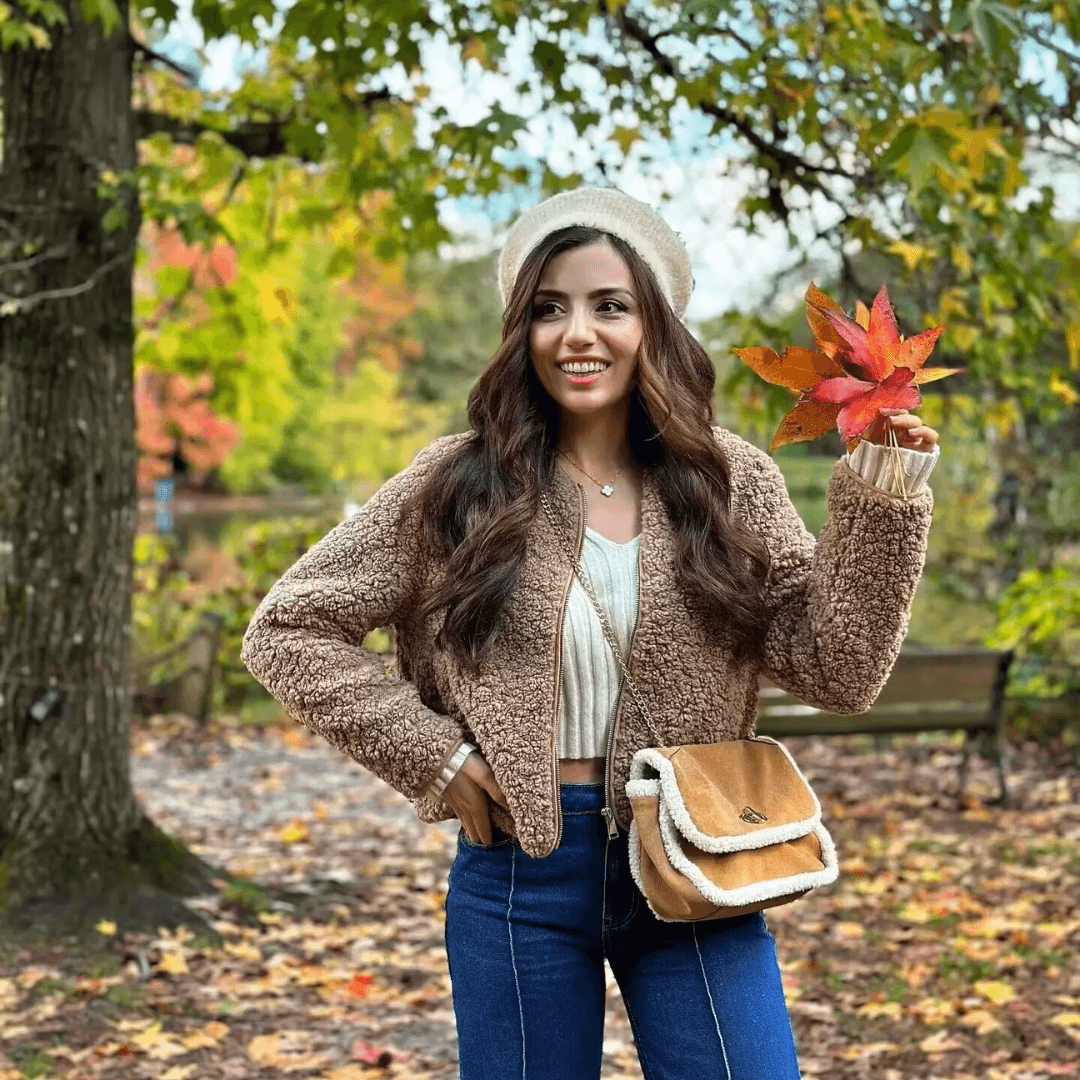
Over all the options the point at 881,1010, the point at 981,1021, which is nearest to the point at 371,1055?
the point at 881,1010

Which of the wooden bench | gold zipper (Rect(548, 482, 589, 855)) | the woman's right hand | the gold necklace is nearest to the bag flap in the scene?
gold zipper (Rect(548, 482, 589, 855))

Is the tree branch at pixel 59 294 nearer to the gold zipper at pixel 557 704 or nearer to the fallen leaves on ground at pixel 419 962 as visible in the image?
the fallen leaves on ground at pixel 419 962

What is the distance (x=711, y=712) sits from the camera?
7.22 feet

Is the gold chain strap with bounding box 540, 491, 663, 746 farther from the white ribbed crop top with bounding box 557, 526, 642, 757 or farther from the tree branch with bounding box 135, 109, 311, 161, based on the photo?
the tree branch with bounding box 135, 109, 311, 161

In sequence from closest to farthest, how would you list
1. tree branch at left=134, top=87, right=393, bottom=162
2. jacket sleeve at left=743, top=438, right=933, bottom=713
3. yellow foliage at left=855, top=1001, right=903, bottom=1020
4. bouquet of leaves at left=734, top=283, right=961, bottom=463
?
Result: bouquet of leaves at left=734, top=283, right=961, bottom=463, jacket sleeve at left=743, top=438, right=933, bottom=713, yellow foliage at left=855, top=1001, right=903, bottom=1020, tree branch at left=134, top=87, right=393, bottom=162

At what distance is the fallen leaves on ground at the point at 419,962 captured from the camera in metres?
4.05

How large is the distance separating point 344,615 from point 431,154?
3.58 metres

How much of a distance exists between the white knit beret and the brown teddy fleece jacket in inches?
11.2

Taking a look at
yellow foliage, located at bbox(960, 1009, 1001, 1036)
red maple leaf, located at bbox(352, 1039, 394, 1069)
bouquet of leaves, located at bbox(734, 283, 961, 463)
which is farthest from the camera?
yellow foliage, located at bbox(960, 1009, 1001, 1036)

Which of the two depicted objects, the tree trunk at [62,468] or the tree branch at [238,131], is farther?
the tree branch at [238,131]

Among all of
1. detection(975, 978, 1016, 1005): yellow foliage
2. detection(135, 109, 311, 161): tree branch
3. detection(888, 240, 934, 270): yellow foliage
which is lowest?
detection(975, 978, 1016, 1005): yellow foliage

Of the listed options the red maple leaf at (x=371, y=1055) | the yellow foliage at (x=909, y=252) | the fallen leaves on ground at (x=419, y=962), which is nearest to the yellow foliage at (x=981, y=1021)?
the fallen leaves on ground at (x=419, y=962)

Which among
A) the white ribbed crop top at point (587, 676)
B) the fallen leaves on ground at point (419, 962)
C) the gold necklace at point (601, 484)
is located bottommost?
the fallen leaves on ground at point (419, 962)

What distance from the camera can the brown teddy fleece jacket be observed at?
210 cm
